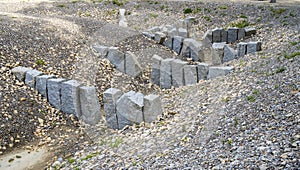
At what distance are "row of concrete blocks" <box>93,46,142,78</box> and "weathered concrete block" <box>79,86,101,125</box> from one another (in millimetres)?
2772

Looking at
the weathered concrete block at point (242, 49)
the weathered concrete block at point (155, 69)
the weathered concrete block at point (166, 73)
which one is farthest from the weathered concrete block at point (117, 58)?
the weathered concrete block at point (242, 49)

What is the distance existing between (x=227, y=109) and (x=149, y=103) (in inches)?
71.9

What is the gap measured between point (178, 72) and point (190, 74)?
1.30ft

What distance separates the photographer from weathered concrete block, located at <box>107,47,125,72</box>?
A: 1112 centimetres

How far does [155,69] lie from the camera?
10977mm

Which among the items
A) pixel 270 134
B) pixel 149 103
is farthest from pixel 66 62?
pixel 270 134

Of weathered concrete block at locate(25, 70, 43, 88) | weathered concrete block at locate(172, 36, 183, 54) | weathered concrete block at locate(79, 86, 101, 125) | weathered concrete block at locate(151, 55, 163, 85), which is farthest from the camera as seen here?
weathered concrete block at locate(172, 36, 183, 54)

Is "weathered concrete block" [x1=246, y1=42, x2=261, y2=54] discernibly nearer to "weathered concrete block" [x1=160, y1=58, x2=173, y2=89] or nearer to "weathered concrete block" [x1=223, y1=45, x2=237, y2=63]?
"weathered concrete block" [x1=223, y1=45, x2=237, y2=63]

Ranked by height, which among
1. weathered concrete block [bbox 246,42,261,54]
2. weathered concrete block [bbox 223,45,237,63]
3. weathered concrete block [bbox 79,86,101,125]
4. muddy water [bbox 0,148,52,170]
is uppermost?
weathered concrete block [bbox 246,42,261,54]

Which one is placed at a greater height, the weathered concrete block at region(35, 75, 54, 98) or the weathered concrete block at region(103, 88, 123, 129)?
the weathered concrete block at region(35, 75, 54, 98)

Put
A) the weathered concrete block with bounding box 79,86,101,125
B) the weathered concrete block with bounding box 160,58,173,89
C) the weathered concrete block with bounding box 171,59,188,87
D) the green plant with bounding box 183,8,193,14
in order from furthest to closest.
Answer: the green plant with bounding box 183,8,193,14, the weathered concrete block with bounding box 160,58,173,89, the weathered concrete block with bounding box 171,59,188,87, the weathered concrete block with bounding box 79,86,101,125

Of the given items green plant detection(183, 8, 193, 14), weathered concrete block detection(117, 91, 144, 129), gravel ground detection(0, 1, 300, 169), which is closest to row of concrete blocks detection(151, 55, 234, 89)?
gravel ground detection(0, 1, 300, 169)

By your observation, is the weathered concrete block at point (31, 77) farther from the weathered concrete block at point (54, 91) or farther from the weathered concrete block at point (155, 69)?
the weathered concrete block at point (155, 69)

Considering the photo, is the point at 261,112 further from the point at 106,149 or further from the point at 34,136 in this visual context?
the point at 34,136
